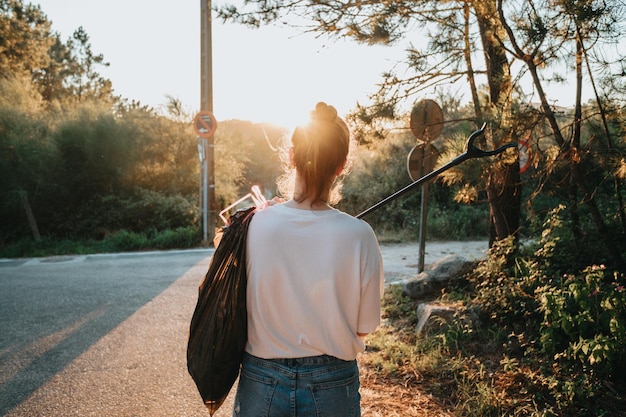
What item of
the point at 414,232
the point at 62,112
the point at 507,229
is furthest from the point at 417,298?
the point at 62,112

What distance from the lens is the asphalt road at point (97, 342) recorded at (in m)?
3.42

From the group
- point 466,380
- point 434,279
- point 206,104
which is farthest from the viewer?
point 206,104

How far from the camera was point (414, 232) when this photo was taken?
1360cm

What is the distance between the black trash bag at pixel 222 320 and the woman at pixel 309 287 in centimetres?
4

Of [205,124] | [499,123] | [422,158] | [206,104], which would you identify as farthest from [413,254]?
[499,123]

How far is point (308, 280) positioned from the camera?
58.4 inches

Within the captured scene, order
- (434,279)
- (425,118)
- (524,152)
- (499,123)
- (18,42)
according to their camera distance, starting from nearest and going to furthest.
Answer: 1. (499,123)
2. (524,152)
3. (425,118)
4. (434,279)
5. (18,42)

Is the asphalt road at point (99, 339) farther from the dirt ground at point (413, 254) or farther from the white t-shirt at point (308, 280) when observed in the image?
the white t-shirt at point (308, 280)

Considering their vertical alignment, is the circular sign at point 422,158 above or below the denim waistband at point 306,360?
above

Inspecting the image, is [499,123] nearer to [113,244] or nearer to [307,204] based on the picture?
[307,204]

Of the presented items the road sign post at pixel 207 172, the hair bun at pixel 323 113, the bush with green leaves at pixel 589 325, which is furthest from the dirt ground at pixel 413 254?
the hair bun at pixel 323 113

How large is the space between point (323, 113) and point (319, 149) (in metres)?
0.12

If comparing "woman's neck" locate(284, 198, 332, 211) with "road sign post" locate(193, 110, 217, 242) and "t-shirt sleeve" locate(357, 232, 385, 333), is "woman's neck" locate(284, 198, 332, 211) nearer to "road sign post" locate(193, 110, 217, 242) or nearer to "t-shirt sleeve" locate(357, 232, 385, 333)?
"t-shirt sleeve" locate(357, 232, 385, 333)

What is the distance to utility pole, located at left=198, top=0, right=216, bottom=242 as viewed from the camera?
11.6 metres
